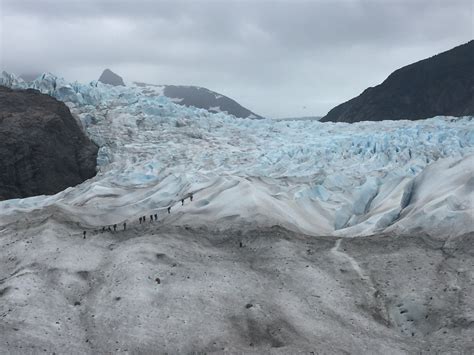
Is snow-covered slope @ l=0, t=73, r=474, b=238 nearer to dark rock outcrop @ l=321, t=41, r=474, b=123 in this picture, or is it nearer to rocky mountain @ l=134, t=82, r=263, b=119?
dark rock outcrop @ l=321, t=41, r=474, b=123

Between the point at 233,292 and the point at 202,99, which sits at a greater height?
the point at 202,99

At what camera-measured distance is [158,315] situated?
14.6 metres

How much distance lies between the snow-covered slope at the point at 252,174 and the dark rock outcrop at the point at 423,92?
166 feet

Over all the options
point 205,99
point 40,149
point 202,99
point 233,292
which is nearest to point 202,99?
point 202,99

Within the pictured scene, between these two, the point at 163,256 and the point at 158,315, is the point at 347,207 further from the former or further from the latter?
the point at 158,315

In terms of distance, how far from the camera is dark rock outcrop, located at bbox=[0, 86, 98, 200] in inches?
1272

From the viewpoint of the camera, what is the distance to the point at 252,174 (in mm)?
30812

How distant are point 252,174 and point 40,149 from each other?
44.4 ft

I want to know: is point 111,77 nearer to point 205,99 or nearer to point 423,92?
point 205,99

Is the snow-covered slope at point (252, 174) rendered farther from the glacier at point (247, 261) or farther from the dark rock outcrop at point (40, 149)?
the dark rock outcrop at point (40, 149)

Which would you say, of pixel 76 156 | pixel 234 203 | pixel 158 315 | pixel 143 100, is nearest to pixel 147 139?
pixel 76 156

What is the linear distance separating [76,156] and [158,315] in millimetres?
22989

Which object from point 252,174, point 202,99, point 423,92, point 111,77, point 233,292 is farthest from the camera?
point 111,77

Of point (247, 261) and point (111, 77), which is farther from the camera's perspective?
point (111, 77)
